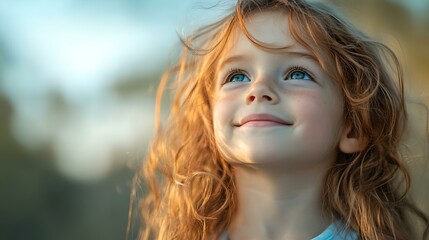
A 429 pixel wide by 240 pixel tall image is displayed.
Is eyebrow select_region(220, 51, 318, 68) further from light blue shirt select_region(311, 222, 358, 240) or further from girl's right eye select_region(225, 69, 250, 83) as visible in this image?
light blue shirt select_region(311, 222, 358, 240)

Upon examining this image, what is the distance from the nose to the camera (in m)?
1.48

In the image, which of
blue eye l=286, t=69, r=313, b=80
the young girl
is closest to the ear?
the young girl

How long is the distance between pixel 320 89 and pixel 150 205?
58 centimetres

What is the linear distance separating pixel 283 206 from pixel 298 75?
27cm

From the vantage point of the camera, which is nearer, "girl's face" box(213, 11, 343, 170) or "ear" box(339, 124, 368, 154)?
"girl's face" box(213, 11, 343, 170)

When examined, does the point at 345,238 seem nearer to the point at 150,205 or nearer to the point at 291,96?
the point at 291,96

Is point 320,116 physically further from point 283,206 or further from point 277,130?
point 283,206

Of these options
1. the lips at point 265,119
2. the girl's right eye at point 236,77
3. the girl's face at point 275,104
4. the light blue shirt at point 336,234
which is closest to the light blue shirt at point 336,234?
the light blue shirt at point 336,234

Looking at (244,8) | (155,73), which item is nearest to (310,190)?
(244,8)

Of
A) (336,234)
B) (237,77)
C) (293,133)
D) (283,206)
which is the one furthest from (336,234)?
(237,77)

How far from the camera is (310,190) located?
157 centimetres

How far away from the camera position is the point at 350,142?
5.27ft

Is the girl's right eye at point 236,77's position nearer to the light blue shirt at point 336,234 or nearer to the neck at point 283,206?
the neck at point 283,206

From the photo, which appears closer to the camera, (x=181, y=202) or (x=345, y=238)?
(x=345, y=238)
